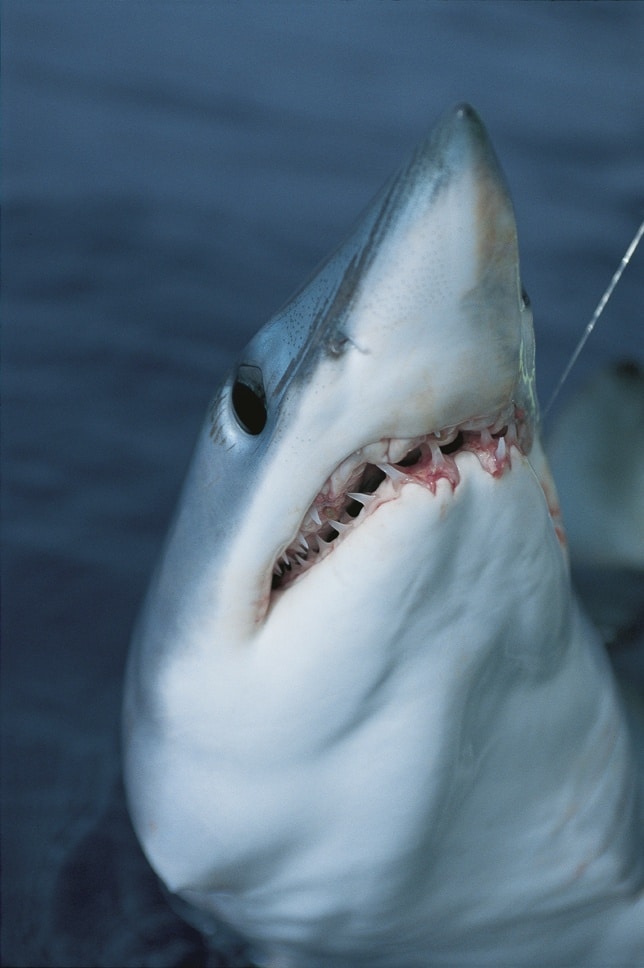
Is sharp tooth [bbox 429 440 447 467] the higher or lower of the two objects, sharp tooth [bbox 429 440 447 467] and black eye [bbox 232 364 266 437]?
the higher

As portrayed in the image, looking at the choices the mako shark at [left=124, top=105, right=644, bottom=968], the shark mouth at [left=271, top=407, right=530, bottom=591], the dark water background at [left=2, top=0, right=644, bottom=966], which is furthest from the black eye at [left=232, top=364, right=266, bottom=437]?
the dark water background at [left=2, top=0, right=644, bottom=966]

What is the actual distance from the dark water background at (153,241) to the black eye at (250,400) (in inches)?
41.9

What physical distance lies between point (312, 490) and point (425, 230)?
0.84 ft

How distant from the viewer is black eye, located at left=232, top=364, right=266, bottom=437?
3.69ft

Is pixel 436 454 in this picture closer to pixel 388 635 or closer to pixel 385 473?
pixel 385 473

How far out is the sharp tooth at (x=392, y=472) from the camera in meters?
1.03

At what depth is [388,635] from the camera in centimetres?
→ 108

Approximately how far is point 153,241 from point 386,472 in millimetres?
2901

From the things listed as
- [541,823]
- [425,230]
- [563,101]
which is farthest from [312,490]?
[563,101]

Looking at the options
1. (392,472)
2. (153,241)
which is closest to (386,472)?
(392,472)

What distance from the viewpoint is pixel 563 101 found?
4887 mm

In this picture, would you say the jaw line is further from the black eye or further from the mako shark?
the black eye

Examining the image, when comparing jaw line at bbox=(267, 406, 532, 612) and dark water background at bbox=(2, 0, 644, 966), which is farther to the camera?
dark water background at bbox=(2, 0, 644, 966)

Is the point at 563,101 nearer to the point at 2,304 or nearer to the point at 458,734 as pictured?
the point at 2,304
